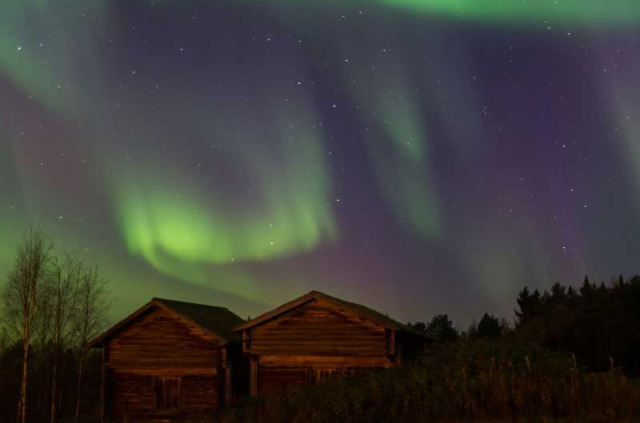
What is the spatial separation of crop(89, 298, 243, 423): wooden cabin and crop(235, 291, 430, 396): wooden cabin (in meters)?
3.13

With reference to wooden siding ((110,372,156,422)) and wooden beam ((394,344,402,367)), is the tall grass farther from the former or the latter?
wooden siding ((110,372,156,422))

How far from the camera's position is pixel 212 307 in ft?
146

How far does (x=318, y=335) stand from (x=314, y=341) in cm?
36

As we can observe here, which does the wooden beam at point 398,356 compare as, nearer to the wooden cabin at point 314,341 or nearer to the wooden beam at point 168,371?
the wooden cabin at point 314,341

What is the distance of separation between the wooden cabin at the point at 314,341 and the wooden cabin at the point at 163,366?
3128 mm

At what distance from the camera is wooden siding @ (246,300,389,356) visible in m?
32.4

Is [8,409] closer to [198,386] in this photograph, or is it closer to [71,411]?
[71,411]

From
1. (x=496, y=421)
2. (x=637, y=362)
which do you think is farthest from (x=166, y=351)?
(x=637, y=362)

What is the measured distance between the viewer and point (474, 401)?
14.9m

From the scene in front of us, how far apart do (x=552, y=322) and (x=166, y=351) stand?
29796 millimetres

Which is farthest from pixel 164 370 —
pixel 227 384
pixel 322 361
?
pixel 322 361

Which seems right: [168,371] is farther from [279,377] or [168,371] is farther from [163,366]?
[279,377]

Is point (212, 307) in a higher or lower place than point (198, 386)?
higher

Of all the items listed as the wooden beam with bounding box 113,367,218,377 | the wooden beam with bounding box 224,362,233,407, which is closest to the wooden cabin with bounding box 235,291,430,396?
the wooden beam with bounding box 224,362,233,407
